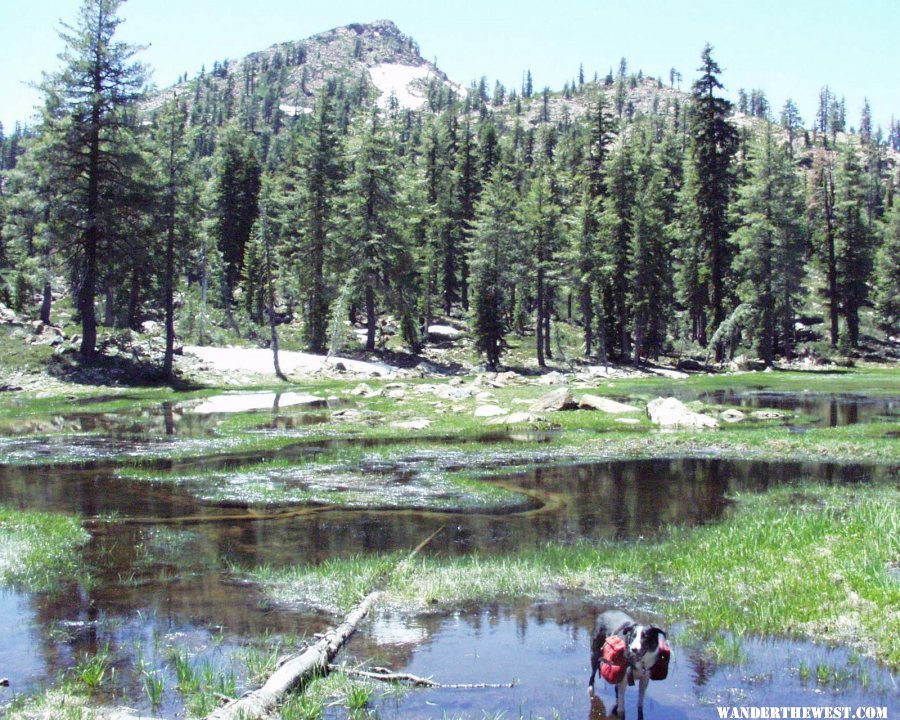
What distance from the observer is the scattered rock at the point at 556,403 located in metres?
34.5

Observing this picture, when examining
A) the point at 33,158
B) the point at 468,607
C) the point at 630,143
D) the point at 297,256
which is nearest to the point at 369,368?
the point at 297,256

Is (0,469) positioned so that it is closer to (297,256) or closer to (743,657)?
(743,657)

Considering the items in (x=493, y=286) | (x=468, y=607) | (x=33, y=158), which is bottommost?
(x=468, y=607)

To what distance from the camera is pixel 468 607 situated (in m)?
10.2

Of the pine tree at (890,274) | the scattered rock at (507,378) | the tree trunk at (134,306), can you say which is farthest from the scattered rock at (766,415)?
the pine tree at (890,274)

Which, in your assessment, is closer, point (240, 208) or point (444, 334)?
point (444, 334)

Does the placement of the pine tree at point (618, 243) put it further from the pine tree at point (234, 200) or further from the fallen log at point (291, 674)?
the fallen log at point (291, 674)

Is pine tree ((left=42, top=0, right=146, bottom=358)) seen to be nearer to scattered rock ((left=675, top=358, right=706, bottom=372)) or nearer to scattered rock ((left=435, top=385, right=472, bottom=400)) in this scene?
scattered rock ((left=435, top=385, right=472, bottom=400))

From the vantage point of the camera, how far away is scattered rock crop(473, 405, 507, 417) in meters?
33.5

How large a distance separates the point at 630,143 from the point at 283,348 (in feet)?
125

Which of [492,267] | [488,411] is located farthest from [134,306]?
[488,411]

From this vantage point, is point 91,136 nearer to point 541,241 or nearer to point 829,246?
point 541,241

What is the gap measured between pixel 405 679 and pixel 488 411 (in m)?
26.3

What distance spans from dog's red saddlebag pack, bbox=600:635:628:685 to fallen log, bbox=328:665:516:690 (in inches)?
57.2
